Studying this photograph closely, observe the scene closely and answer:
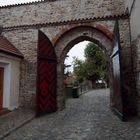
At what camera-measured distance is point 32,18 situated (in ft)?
28.1

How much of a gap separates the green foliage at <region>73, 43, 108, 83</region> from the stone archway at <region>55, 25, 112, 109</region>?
14693 millimetres

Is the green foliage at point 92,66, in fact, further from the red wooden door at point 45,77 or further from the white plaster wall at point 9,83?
the white plaster wall at point 9,83

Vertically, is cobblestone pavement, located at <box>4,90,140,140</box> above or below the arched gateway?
below

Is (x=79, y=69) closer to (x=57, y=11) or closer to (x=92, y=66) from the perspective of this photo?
(x=92, y=66)

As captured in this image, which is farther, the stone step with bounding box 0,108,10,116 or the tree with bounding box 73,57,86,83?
the tree with bounding box 73,57,86,83

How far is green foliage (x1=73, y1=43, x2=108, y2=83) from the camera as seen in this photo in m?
22.3

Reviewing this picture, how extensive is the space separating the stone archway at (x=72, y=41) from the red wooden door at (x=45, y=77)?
30 cm

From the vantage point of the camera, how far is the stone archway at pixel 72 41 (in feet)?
24.1

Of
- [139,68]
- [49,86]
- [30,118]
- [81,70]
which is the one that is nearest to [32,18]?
[49,86]

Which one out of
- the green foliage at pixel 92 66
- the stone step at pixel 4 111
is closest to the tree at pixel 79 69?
the green foliage at pixel 92 66

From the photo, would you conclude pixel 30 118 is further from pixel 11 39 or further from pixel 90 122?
pixel 11 39

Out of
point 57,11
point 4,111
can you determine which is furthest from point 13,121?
point 57,11

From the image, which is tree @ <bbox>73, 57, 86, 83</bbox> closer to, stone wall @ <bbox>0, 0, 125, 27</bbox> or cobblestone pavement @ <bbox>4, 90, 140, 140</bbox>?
stone wall @ <bbox>0, 0, 125, 27</bbox>

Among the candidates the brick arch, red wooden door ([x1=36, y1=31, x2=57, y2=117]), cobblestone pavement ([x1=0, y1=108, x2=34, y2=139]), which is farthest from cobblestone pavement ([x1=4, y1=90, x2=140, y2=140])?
the brick arch
